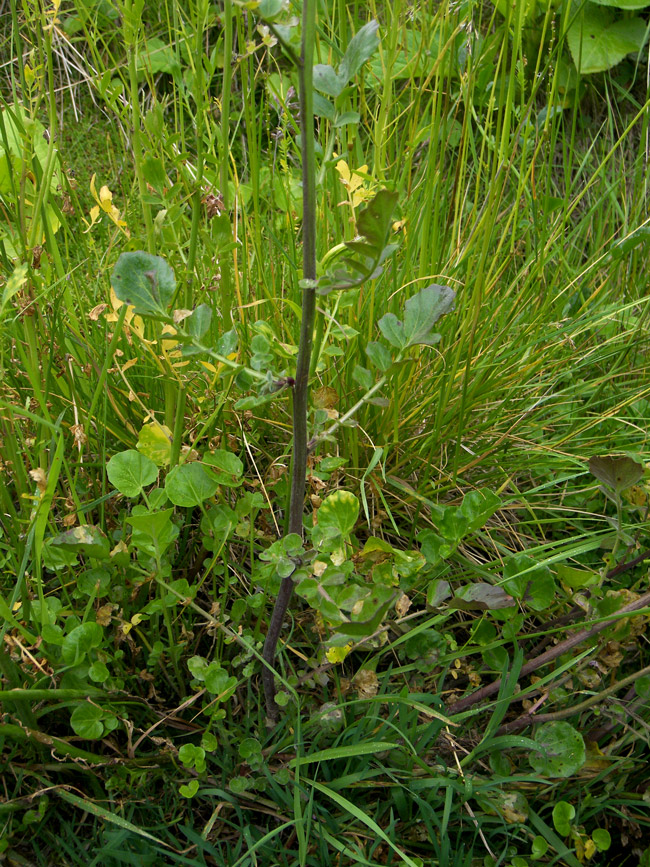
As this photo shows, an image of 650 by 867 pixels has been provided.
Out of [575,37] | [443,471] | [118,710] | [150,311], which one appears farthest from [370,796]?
[575,37]

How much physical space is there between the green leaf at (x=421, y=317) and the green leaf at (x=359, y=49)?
20 cm

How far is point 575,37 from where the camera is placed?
2064 millimetres

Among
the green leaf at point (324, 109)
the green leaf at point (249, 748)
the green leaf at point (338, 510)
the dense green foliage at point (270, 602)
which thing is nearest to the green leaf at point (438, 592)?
the dense green foliage at point (270, 602)

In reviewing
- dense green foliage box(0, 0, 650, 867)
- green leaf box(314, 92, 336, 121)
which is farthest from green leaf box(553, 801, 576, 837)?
green leaf box(314, 92, 336, 121)

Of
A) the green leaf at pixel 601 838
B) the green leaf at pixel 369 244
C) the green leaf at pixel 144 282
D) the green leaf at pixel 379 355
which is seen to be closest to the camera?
the green leaf at pixel 369 244

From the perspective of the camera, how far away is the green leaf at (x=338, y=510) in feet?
2.25

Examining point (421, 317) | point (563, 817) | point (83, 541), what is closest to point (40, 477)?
point (83, 541)

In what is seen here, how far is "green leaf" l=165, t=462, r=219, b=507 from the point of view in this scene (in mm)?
747

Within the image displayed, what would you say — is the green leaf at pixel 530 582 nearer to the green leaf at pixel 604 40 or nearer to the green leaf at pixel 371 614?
the green leaf at pixel 371 614

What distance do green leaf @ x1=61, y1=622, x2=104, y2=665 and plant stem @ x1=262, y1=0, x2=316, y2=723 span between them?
0.19m

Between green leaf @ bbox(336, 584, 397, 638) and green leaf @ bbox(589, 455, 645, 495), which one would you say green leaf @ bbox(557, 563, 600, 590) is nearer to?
green leaf @ bbox(589, 455, 645, 495)

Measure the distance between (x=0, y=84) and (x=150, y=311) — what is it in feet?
6.78

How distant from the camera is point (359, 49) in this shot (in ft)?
1.73

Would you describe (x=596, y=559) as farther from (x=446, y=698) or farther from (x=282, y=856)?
(x=282, y=856)
